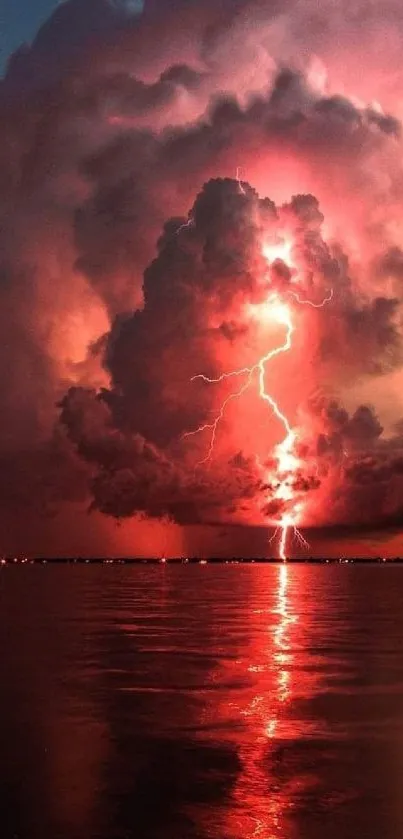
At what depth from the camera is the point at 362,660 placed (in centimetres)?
4116

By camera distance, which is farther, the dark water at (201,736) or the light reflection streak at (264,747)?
the dark water at (201,736)

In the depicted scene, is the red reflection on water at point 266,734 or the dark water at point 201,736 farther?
the dark water at point 201,736

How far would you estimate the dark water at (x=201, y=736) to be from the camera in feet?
56.0

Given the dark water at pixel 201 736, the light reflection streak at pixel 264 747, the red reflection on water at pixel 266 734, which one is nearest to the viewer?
the light reflection streak at pixel 264 747

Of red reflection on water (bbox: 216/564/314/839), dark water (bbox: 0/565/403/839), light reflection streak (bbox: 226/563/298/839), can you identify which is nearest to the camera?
light reflection streak (bbox: 226/563/298/839)

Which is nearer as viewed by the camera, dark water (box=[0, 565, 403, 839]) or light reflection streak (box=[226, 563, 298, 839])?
light reflection streak (box=[226, 563, 298, 839])

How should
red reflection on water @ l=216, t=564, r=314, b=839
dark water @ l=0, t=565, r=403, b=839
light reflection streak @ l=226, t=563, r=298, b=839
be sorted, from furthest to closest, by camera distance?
dark water @ l=0, t=565, r=403, b=839 → red reflection on water @ l=216, t=564, r=314, b=839 → light reflection streak @ l=226, t=563, r=298, b=839

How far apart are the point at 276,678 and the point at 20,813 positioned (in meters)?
18.5

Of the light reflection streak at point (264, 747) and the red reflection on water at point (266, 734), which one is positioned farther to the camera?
the red reflection on water at point (266, 734)

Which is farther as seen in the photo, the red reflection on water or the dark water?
the dark water

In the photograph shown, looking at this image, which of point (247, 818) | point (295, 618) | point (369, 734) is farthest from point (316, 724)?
point (295, 618)

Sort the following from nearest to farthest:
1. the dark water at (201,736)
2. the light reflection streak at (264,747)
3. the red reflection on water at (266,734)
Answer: the light reflection streak at (264,747) → the red reflection on water at (266,734) → the dark water at (201,736)

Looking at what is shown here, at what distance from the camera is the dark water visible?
56.0ft

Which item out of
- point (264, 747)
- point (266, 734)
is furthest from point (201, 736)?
point (264, 747)
